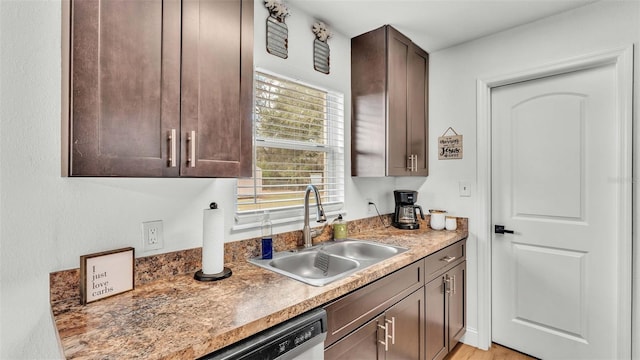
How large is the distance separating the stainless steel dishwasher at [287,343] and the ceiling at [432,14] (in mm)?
1790

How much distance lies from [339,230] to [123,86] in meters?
1.55

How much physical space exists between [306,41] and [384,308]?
66.6 inches

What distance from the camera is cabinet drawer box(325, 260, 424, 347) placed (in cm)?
126

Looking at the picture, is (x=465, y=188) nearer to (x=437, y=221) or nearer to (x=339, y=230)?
(x=437, y=221)

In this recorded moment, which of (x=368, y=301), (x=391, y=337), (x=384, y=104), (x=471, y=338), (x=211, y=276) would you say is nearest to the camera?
(x=211, y=276)

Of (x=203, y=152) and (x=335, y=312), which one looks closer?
(x=203, y=152)

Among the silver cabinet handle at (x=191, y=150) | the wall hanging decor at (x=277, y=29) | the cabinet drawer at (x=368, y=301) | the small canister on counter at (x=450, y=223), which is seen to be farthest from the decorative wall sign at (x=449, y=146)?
the silver cabinet handle at (x=191, y=150)

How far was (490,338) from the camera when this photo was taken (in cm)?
243

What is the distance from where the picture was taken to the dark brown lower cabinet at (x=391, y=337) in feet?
4.36

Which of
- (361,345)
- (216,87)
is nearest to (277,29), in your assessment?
(216,87)

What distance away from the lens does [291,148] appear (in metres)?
1.97

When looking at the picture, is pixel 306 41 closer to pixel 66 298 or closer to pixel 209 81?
pixel 209 81

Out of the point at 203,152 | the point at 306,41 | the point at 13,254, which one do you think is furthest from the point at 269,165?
the point at 13,254

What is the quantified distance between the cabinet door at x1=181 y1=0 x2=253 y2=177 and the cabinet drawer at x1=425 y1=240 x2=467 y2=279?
4.32 feet
